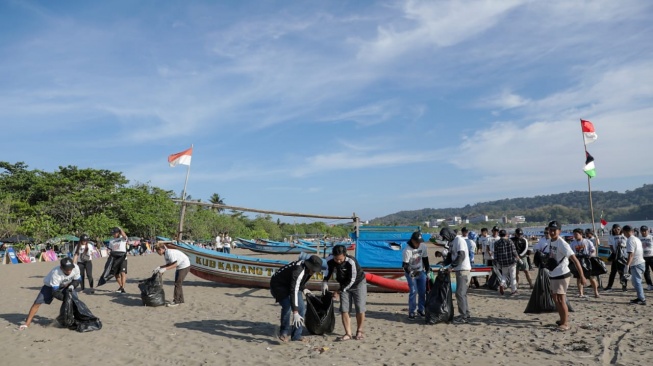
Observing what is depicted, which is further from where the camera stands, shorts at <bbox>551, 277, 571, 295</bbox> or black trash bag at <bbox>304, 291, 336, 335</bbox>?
black trash bag at <bbox>304, 291, 336, 335</bbox>

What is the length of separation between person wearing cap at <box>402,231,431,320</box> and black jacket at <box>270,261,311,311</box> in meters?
2.43

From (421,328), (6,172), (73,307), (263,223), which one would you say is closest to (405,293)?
(421,328)

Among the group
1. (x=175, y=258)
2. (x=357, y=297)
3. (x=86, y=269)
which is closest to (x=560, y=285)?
(x=357, y=297)

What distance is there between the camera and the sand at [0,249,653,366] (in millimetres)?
6309

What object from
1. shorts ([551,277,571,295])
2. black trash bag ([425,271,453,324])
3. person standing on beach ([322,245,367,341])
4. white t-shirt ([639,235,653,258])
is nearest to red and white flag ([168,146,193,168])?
person standing on beach ([322,245,367,341])

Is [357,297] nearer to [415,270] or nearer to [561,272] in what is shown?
[415,270]

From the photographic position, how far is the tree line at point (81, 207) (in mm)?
41053

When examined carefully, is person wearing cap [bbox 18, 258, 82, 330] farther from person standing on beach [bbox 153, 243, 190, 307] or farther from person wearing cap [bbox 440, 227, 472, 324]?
person wearing cap [bbox 440, 227, 472, 324]

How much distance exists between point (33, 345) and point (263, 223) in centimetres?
8109

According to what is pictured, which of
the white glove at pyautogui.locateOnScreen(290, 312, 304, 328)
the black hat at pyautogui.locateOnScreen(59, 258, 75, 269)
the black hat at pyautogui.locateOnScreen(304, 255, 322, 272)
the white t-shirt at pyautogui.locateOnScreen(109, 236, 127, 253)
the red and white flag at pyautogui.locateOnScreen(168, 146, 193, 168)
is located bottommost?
the white glove at pyautogui.locateOnScreen(290, 312, 304, 328)

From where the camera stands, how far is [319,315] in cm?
760

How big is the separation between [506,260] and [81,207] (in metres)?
45.8

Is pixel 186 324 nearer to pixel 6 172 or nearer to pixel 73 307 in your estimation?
pixel 73 307

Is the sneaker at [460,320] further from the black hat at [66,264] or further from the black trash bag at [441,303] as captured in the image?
the black hat at [66,264]
